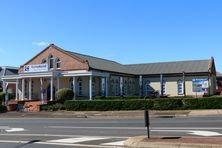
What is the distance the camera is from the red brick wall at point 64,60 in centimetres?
4700

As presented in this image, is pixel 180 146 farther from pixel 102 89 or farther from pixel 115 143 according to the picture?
pixel 102 89

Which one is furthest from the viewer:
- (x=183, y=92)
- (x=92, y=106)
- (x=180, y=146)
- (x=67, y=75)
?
(x=183, y=92)

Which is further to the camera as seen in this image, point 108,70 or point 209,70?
point 209,70

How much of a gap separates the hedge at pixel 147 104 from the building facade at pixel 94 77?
5520 millimetres

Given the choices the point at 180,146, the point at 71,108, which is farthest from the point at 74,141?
the point at 71,108

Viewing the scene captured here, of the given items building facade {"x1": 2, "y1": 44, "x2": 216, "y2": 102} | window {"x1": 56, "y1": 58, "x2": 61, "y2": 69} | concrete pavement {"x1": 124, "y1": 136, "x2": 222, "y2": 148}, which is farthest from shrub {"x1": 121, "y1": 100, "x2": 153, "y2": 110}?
concrete pavement {"x1": 124, "y1": 136, "x2": 222, "y2": 148}

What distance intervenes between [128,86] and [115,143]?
43349 mm

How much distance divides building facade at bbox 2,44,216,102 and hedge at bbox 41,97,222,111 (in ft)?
18.1

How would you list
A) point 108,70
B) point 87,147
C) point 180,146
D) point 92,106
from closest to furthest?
point 180,146 < point 87,147 < point 92,106 < point 108,70

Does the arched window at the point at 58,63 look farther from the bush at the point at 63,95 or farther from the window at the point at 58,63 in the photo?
the bush at the point at 63,95

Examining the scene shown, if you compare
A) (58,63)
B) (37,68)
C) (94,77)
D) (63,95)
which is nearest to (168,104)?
(63,95)

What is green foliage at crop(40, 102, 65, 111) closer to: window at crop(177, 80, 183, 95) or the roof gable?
window at crop(177, 80, 183, 95)

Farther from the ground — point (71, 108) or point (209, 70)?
point (209, 70)

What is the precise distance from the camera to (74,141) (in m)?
14.9
